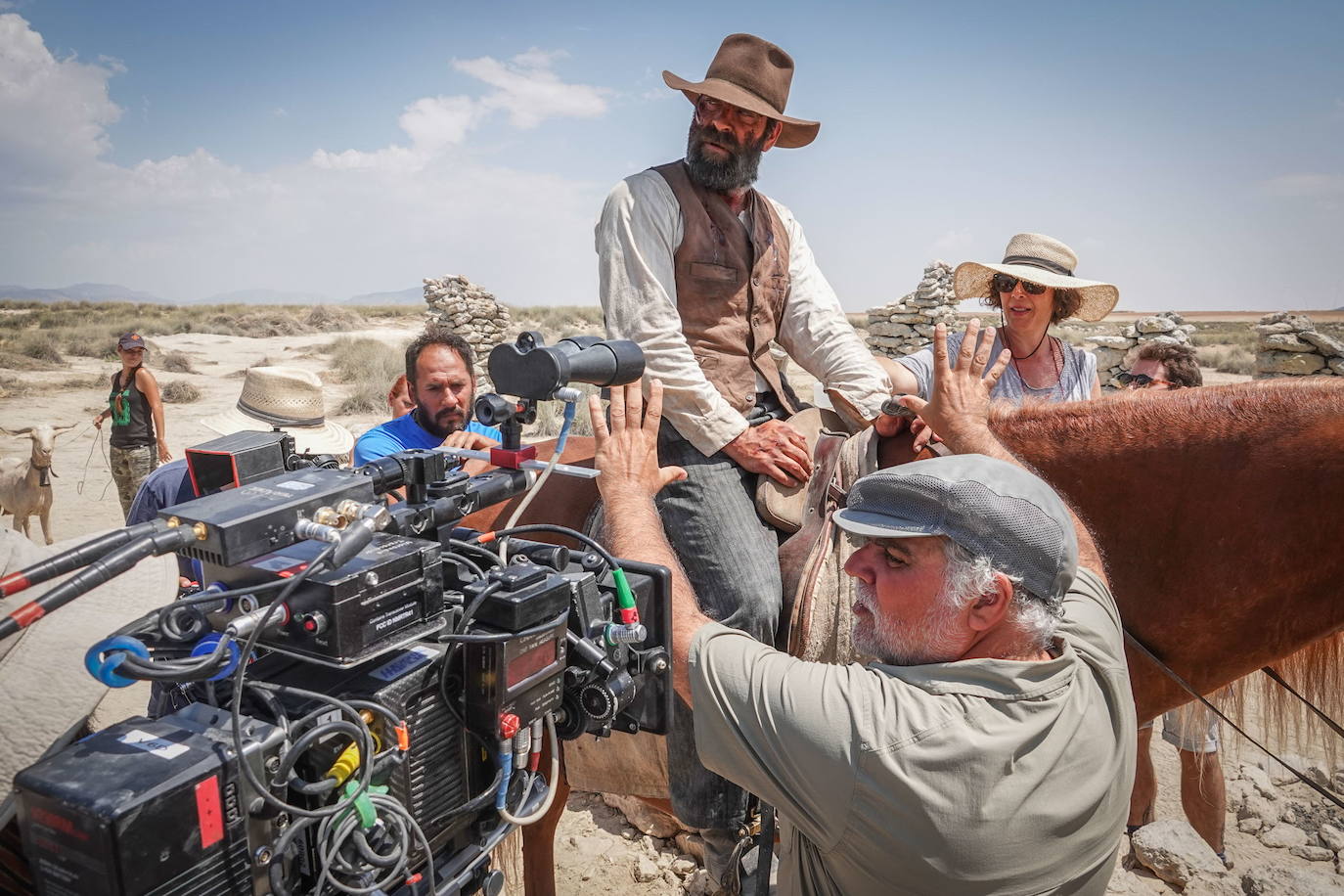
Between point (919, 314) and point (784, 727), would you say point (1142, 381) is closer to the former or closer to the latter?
point (784, 727)

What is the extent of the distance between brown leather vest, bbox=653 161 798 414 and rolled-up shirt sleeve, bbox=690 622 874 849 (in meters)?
1.35

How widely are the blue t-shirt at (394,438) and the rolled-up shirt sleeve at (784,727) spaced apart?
82.9 inches

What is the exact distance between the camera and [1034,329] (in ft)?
10.5

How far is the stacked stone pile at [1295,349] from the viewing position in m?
8.89

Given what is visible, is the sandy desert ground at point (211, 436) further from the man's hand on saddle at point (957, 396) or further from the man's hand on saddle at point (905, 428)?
the man's hand on saddle at point (957, 396)

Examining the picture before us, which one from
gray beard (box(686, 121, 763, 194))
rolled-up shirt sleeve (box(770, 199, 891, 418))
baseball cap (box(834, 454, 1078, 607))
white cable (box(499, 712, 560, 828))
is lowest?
white cable (box(499, 712, 560, 828))

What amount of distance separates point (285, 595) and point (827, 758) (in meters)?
0.90

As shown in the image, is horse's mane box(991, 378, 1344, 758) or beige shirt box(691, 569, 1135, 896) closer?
beige shirt box(691, 569, 1135, 896)

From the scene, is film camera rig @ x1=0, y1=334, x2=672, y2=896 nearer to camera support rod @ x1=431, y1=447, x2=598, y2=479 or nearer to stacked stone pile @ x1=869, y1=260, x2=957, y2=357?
camera support rod @ x1=431, y1=447, x2=598, y2=479

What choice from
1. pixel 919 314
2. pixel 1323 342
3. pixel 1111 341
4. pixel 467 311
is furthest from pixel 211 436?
pixel 1323 342

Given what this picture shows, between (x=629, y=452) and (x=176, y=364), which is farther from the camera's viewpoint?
(x=176, y=364)

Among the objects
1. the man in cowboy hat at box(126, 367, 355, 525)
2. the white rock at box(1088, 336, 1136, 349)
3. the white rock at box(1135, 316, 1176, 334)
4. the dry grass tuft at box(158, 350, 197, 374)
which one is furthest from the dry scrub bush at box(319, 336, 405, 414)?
the white rock at box(1135, 316, 1176, 334)

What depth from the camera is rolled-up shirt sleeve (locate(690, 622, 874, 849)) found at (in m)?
1.33

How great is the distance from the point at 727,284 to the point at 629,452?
1.00 m
